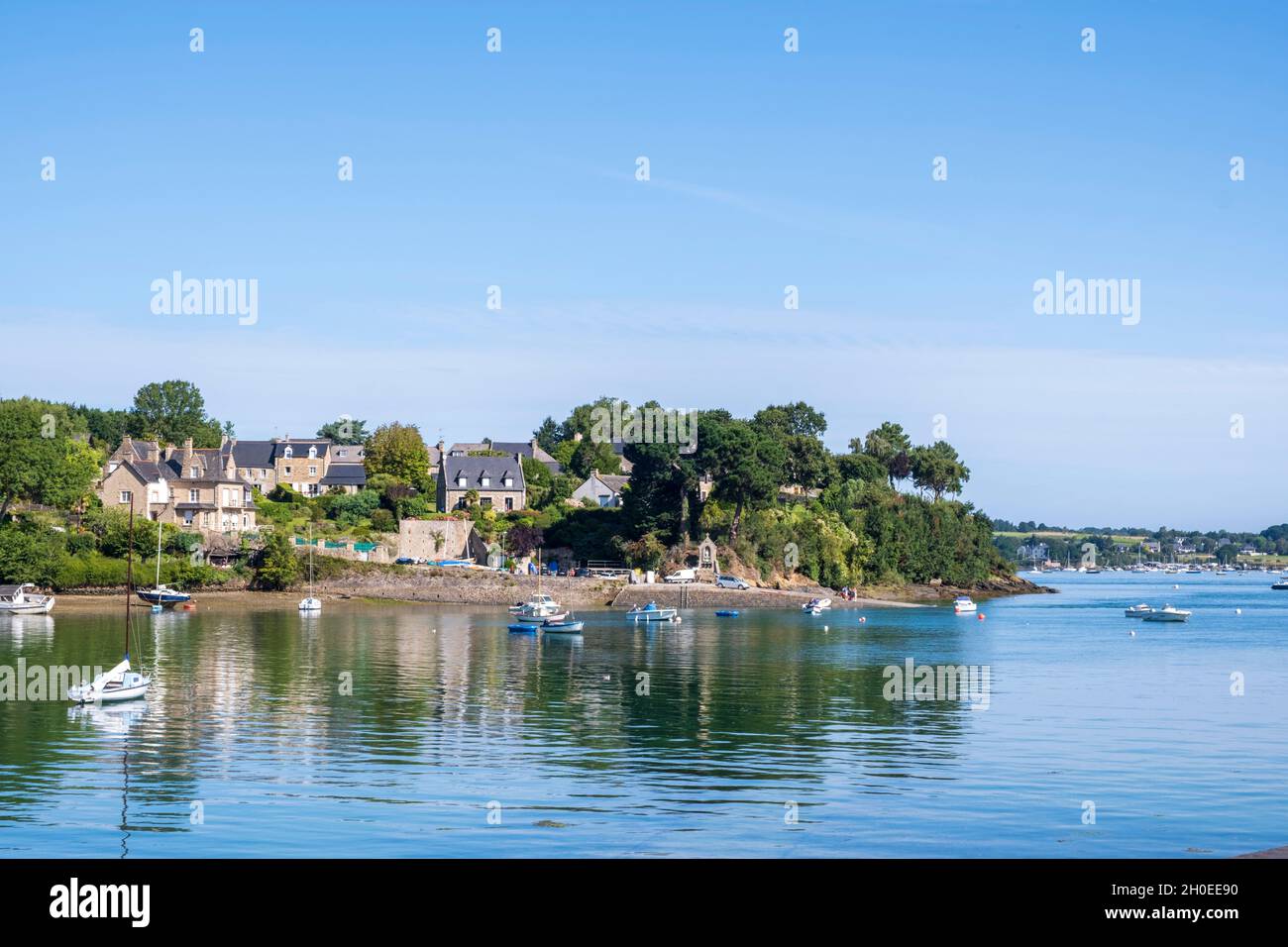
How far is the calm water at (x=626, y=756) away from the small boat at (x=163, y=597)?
82.5ft

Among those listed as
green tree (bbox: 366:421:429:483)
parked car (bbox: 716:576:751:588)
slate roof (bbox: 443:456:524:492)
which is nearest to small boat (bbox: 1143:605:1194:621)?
parked car (bbox: 716:576:751:588)

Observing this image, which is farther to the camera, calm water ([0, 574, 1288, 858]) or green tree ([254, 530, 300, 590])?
green tree ([254, 530, 300, 590])

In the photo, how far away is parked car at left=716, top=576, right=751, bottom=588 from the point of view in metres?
140

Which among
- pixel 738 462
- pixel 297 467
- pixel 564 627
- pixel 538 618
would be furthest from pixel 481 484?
pixel 564 627

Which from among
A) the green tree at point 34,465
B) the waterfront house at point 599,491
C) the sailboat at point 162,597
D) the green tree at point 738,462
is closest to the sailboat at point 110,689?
the sailboat at point 162,597

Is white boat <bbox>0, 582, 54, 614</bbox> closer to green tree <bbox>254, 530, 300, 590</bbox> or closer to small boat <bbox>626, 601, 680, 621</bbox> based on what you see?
green tree <bbox>254, 530, 300, 590</bbox>

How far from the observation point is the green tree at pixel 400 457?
156 m

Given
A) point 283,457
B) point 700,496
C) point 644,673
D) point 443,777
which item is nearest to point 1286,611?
point 700,496

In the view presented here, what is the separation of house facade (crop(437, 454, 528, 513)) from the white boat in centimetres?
5460

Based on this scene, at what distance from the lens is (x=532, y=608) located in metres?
102

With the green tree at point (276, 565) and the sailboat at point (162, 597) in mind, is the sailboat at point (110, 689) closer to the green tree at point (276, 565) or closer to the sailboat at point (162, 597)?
the sailboat at point (162, 597)

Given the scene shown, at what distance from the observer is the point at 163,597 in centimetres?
10912
